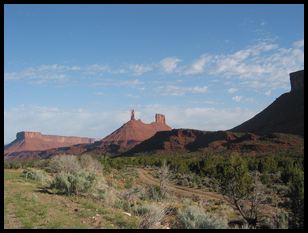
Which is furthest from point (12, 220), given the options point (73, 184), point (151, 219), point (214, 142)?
point (214, 142)

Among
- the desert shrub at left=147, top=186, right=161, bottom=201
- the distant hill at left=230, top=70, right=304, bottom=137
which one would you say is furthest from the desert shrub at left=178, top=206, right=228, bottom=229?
the distant hill at left=230, top=70, right=304, bottom=137

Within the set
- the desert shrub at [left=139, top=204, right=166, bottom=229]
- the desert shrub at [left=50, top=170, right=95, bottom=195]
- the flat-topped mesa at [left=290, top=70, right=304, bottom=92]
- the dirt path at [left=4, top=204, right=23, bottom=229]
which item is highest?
the flat-topped mesa at [left=290, top=70, right=304, bottom=92]

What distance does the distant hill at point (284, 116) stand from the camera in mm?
110375

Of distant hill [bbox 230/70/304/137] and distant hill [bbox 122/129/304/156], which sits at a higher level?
distant hill [bbox 230/70/304/137]

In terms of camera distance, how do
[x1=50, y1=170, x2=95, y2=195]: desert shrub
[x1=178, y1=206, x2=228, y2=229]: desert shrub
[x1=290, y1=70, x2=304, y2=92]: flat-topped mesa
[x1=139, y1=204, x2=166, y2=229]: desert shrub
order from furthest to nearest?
[x1=290, y1=70, x2=304, y2=92]: flat-topped mesa → [x1=50, y1=170, x2=95, y2=195]: desert shrub → [x1=139, y1=204, x2=166, y2=229]: desert shrub → [x1=178, y1=206, x2=228, y2=229]: desert shrub

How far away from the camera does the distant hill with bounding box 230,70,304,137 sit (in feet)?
362

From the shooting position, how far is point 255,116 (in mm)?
138625

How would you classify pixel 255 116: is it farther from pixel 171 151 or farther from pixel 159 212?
pixel 159 212

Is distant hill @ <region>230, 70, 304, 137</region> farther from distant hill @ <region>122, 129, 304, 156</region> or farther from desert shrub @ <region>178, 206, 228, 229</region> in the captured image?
desert shrub @ <region>178, 206, 228, 229</region>

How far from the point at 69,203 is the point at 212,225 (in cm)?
549

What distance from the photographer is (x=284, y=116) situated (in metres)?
119

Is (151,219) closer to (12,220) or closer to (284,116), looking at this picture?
(12,220)

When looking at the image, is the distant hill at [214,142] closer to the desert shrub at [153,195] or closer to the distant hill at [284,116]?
the distant hill at [284,116]
